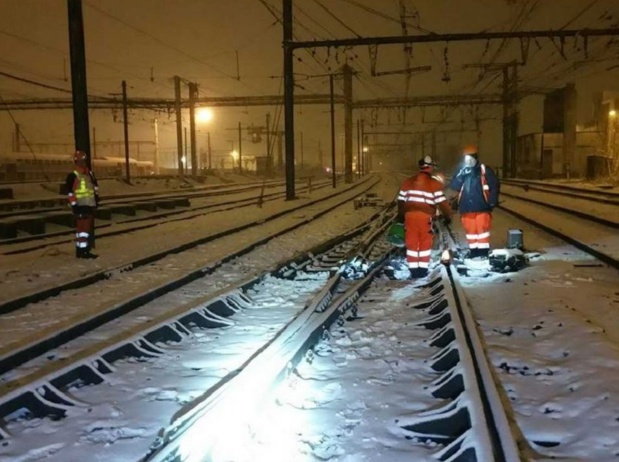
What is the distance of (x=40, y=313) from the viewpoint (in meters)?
7.93

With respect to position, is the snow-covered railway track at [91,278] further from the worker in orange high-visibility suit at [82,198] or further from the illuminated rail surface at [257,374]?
the illuminated rail surface at [257,374]

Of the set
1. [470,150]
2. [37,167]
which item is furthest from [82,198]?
[37,167]

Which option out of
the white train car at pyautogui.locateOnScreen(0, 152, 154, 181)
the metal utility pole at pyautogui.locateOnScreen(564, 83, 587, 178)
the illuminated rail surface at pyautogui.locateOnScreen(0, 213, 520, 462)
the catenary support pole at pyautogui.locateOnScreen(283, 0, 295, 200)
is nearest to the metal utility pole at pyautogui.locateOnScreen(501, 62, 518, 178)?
the metal utility pole at pyautogui.locateOnScreen(564, 83, 587, 178)

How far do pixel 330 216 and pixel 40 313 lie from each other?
1583cm

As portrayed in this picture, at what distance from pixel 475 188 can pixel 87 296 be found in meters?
6.58

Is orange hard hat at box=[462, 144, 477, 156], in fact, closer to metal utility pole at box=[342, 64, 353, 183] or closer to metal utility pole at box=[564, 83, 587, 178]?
metal utility pole at box=[342, 64, 353, 183]

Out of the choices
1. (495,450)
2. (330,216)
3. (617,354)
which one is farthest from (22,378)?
(330,216)

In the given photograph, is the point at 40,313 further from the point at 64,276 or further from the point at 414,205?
the point at 414,205

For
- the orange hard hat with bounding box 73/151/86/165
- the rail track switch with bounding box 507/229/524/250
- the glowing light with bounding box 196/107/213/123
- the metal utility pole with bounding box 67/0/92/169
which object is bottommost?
the rail track switch with bounding box 507/229/524/250

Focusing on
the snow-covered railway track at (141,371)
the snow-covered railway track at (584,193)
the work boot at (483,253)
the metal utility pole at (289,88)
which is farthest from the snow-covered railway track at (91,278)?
the snow-covered railway track at (584,193)

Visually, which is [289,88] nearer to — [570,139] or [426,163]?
[426,163]

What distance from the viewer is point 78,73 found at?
13.3 metres

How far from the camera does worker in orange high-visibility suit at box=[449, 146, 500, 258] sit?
11.0 metres

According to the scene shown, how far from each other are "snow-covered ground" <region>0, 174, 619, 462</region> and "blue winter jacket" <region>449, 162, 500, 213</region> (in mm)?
2914
